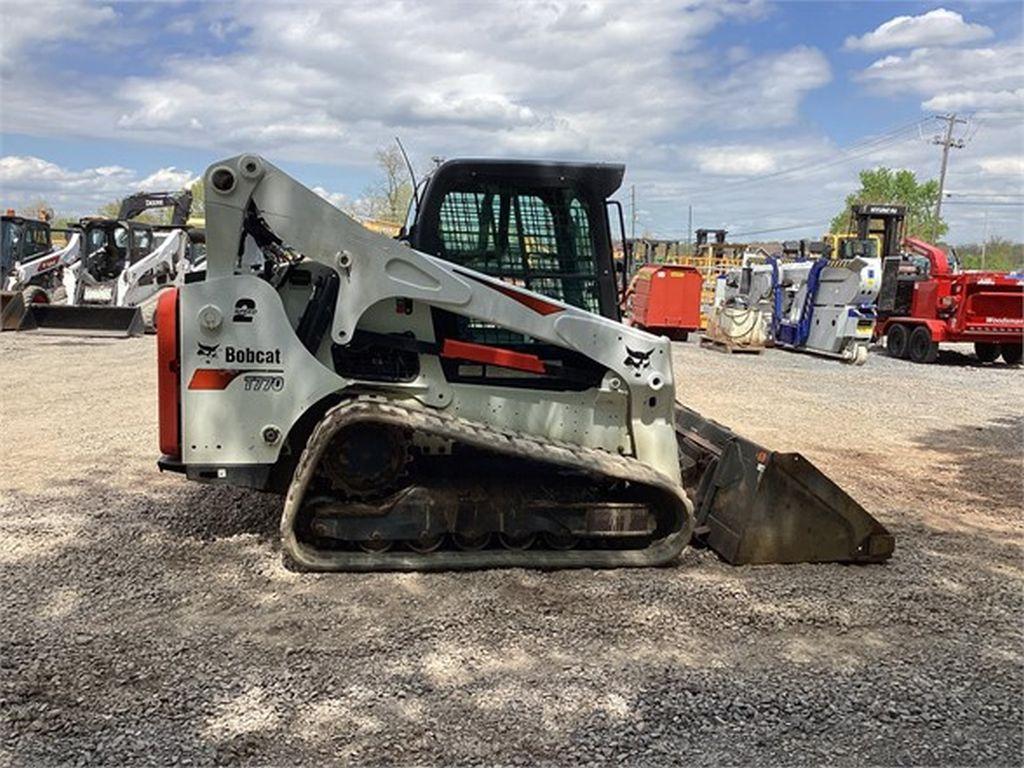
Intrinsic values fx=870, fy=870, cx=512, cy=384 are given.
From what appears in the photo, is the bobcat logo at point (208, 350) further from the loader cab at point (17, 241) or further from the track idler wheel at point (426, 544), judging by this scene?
the loader cab at point (17, 241)

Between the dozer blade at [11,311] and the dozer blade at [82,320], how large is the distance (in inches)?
3.9

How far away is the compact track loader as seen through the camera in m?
4.30

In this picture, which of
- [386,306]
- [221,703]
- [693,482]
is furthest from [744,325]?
[221,703]

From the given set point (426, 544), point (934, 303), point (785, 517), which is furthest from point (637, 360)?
point (934, 303)

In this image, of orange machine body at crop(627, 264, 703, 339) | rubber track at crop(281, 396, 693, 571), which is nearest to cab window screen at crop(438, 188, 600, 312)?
rubber track at crop(281, 396, 693, 571)

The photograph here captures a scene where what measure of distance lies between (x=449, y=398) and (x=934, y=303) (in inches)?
564

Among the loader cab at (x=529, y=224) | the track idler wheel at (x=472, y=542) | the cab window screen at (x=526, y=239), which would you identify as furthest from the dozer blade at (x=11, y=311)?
the track idler wheel at (x=472, y=542)

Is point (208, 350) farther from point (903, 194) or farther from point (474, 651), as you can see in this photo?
point (903, 194)

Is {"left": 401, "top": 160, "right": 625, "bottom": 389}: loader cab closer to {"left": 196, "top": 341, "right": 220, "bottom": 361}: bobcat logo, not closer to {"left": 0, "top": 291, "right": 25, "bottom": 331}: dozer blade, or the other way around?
{"left": 196, "top": 341, "right": 220, "bottom": 361}: bobcat logo

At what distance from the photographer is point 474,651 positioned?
353 cm

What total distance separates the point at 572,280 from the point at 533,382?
0.67 m

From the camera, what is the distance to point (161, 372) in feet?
14.3

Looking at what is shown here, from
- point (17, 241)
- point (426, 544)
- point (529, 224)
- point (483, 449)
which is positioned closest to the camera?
point (483, 449)

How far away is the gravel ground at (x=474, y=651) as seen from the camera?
290 cm
